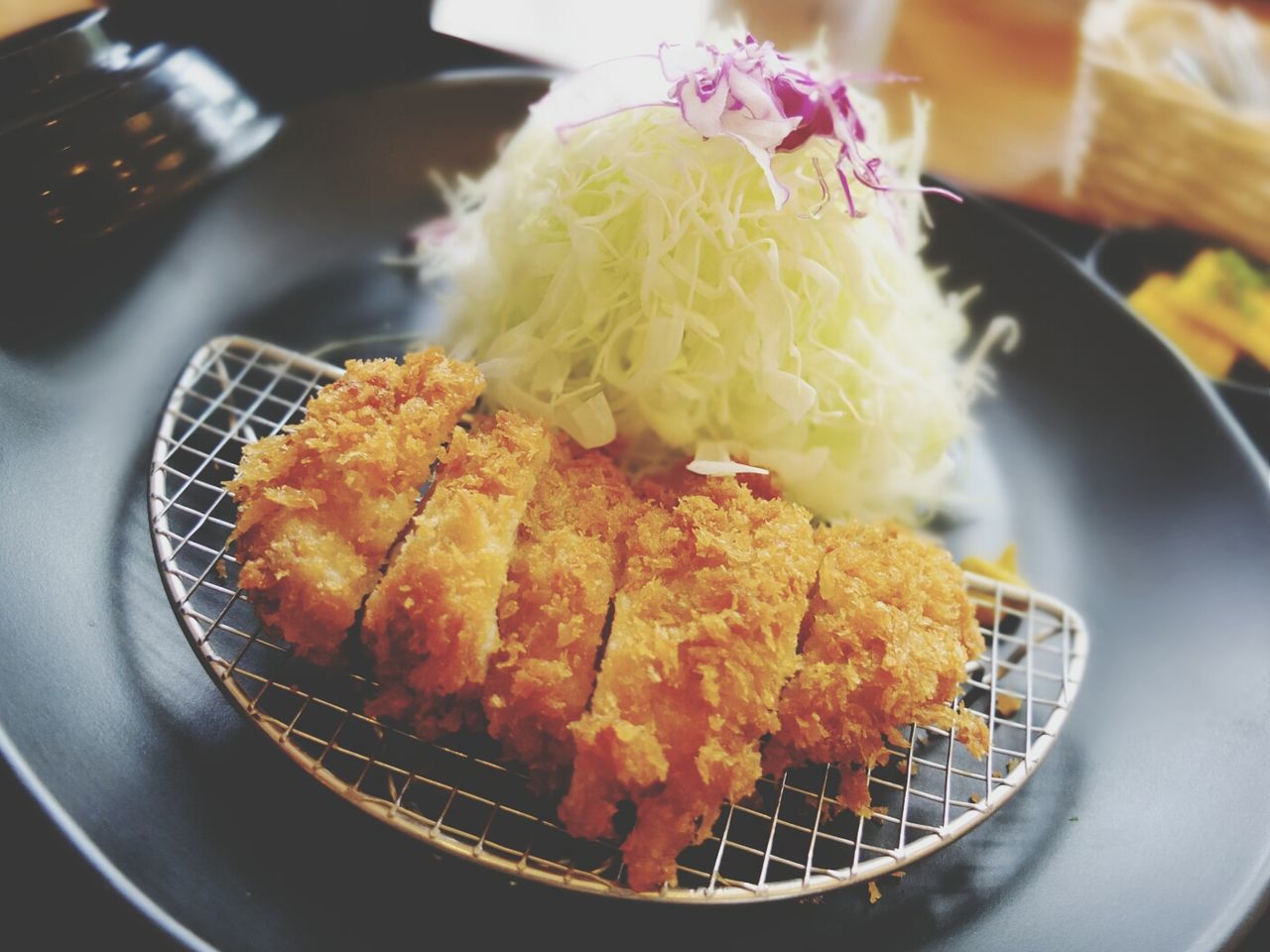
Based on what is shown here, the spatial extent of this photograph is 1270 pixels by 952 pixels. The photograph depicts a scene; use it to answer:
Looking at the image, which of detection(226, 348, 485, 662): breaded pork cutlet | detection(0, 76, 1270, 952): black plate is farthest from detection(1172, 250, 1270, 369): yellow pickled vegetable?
detection(226, 348, 485, 662): breaded pork cutlet

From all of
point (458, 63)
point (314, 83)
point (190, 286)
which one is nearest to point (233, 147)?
point (190, 286)

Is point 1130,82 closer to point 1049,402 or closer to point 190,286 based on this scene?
point 1049,402

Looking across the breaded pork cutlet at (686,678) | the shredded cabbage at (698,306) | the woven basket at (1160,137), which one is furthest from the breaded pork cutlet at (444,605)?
the woven basket at (1160,137)

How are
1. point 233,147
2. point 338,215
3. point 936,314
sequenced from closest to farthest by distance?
1. point 233,147
2. point 936,314
3. point 338,215

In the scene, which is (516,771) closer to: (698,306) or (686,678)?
(686,678)

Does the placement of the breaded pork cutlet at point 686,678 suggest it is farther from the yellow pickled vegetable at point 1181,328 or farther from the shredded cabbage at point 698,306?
the yellow pickled vegetable at point 1181,328
